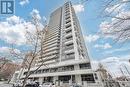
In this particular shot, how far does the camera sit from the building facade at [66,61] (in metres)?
34.3

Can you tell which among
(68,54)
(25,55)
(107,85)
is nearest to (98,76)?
(107,85)

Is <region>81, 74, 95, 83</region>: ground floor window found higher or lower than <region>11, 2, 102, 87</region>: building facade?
lower

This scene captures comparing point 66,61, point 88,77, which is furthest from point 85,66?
point 66,61

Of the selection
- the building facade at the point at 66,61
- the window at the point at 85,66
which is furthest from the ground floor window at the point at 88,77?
the window at the point at 85,66

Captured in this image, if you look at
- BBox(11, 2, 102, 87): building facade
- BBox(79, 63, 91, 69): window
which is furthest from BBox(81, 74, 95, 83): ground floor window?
BBox(79, 63, 91, 69): window

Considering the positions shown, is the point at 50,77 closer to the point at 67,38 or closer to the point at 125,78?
the point at 67,38

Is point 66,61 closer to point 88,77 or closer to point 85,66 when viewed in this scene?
point 85,66

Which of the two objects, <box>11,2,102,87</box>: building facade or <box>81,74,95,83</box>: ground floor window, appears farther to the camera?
<box>11,2,102,87</box>: building facade

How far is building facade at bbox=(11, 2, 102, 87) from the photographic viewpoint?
34312 mm

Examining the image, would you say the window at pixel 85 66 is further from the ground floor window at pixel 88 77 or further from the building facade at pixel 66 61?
the ground floor window at pixel 88 77

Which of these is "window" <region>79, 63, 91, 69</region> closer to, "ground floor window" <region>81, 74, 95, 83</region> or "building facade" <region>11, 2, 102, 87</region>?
"building facade" <region>11, 2, 102, 87</region>

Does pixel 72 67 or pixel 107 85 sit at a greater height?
pixel 72 67

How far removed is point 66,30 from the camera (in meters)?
55.5

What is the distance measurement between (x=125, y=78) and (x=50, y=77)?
87.0 feet
